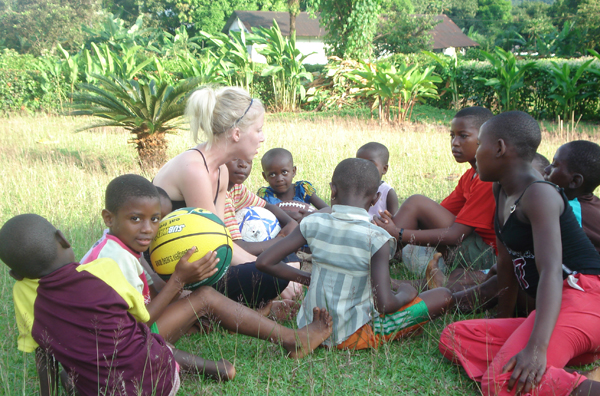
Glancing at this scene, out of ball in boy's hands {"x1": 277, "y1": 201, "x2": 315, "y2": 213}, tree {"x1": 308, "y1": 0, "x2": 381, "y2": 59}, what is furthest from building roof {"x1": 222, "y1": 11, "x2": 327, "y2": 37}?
ball in boy's hands {"x1": 277, "y1": 201, "x2": 315, "y2": 213}

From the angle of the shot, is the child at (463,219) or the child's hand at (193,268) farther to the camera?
the child at (463,219)

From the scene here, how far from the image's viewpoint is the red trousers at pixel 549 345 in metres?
2.40

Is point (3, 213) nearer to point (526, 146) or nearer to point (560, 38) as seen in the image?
point (526, 146)

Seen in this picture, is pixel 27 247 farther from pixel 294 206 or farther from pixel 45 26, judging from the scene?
pixel 45 26

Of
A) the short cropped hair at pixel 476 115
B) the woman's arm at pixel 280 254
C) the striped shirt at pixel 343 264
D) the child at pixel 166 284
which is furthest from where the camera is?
the short cropped hair at pixel 476 115

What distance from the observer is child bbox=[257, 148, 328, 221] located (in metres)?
5.23

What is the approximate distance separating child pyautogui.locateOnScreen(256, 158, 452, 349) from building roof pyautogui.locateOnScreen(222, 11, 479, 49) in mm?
43353

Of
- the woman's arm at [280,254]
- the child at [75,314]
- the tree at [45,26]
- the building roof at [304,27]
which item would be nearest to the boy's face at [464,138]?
the woman's arm at [280,254]

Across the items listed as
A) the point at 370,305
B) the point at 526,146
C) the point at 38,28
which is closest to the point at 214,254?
the point at 370,305

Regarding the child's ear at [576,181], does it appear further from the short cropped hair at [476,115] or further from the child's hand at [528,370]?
the child's hand at [528,370]

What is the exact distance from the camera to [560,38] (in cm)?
2572

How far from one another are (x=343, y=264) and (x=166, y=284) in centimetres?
107

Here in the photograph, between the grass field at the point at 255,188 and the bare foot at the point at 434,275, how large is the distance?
0.40 metres

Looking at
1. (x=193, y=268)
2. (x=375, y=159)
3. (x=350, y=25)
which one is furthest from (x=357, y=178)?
(x=350, y=25)
